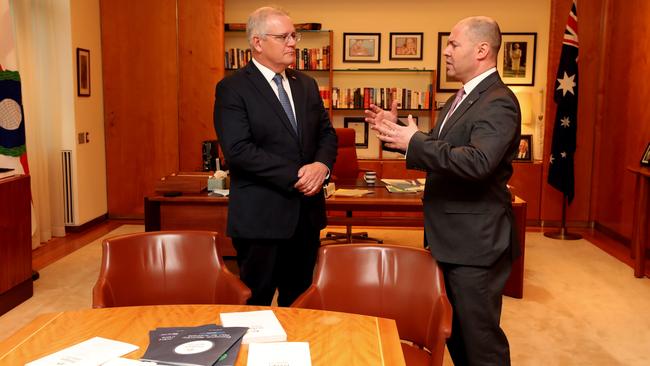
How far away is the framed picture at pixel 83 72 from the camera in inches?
238

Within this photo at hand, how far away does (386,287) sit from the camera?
215 centimetres

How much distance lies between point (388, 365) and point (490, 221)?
1005 mm

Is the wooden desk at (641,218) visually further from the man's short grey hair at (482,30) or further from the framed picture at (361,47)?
the framed picture at (361,47)

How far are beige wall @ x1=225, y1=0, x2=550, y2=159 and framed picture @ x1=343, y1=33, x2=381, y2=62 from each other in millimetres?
48

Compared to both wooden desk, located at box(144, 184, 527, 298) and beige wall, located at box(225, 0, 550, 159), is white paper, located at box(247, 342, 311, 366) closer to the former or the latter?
wooden desk, located at box(144, 184, 527, 298)

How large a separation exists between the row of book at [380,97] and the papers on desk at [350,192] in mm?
2565

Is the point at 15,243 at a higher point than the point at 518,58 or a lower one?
lower

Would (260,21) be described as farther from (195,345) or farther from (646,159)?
(646,159)

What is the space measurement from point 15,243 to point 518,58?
5351 millimetres

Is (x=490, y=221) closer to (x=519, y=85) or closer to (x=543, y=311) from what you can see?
(x=543, y=311)

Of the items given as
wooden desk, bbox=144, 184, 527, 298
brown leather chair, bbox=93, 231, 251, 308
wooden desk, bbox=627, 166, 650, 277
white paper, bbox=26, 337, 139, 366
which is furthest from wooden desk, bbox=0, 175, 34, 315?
wooden desk, bbox=627, 166, 650, 277

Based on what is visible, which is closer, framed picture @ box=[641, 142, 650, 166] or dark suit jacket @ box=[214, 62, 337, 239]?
dark suit jacket @ box=[214, 62, 337, 239]

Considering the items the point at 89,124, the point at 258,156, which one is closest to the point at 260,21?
the point at 258,156

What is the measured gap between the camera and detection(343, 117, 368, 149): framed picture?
721 cm
